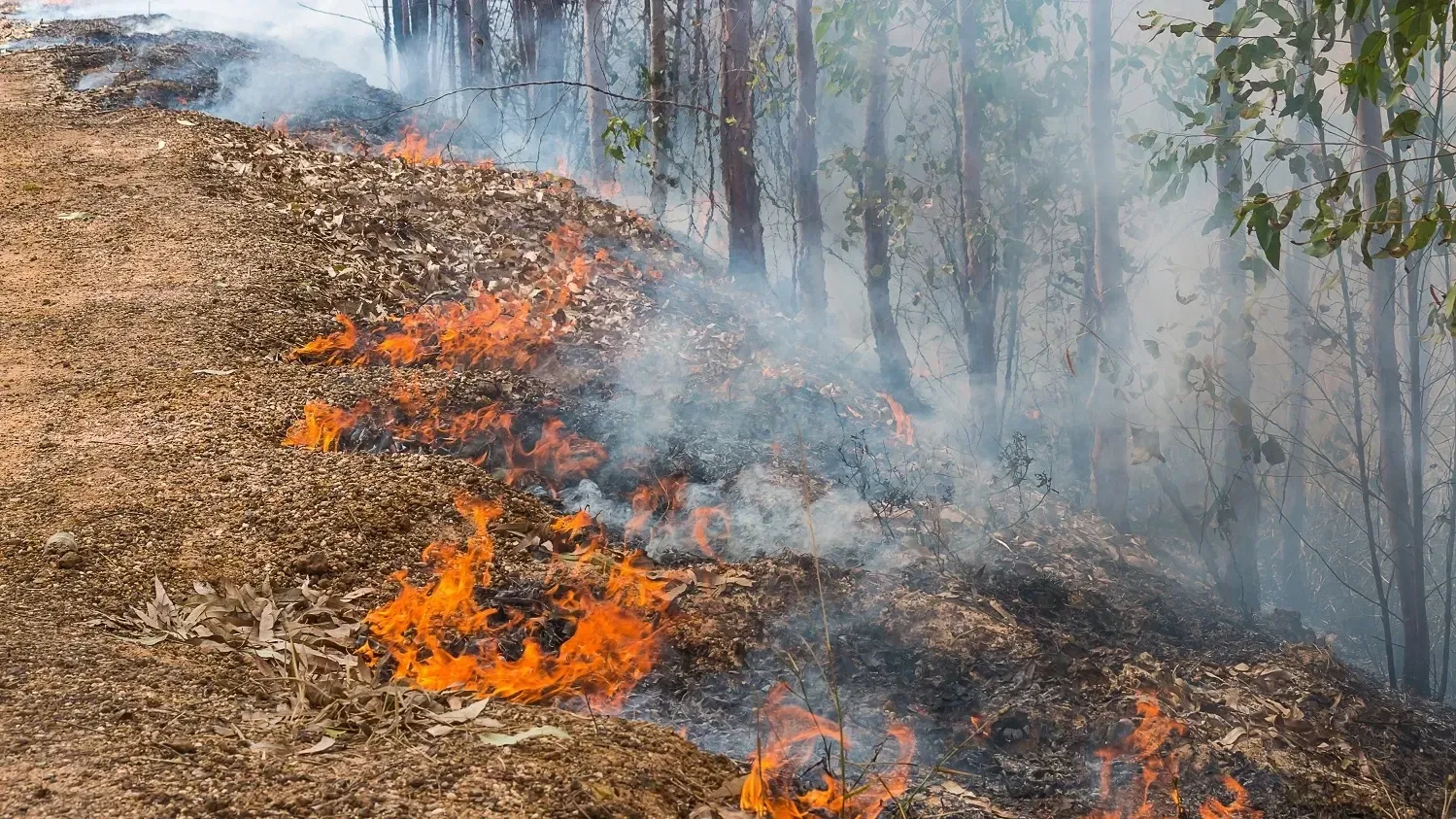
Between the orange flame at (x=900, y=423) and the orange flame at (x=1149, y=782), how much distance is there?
160 inches

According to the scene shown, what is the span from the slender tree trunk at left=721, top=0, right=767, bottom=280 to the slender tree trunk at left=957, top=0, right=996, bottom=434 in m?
1.85

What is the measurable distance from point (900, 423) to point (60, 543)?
18.9 ft

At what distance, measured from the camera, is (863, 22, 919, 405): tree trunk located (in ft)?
28.4

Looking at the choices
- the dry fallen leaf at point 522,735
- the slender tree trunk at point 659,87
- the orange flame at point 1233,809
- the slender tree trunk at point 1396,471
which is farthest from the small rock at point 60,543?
the slender tree trunk at point 659,87

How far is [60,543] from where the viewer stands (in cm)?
331

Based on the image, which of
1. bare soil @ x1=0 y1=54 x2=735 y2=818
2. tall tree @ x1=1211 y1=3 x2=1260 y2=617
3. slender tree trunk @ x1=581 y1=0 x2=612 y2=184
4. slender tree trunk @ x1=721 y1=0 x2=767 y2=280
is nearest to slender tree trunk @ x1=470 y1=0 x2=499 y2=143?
slender tree trunk @ x1=581 y1=0 x2=612 y2=184

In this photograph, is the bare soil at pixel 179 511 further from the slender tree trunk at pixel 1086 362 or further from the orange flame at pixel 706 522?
the slender tree trunk at pixel 1086 362

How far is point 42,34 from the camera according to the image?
12.7 meters

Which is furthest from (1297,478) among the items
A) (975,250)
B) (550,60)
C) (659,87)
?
(550,60)

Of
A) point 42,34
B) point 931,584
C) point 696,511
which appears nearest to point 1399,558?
point 931,584

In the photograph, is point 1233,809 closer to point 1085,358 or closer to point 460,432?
point 460,432

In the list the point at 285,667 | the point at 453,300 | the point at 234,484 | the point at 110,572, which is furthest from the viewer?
the point at 453,300

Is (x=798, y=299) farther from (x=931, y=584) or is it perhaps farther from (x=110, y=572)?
(x=110, y=572)

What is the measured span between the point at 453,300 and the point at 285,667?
4158 mm
